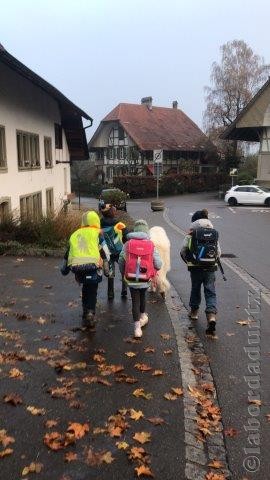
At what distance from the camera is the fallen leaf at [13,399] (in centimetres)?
454

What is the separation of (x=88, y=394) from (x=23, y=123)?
15031 millimetres

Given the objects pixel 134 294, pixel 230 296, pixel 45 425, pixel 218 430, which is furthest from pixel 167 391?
pixel 230 296

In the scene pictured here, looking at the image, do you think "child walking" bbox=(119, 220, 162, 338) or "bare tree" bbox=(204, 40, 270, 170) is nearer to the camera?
"child walking" bbox=(119, 220, 162, 338)

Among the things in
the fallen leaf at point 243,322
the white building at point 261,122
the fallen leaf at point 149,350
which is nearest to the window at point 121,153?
the white building at point 261,122

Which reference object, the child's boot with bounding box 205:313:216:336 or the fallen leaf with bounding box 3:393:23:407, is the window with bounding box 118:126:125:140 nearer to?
the child's boot with bounding box 205:313:216:336

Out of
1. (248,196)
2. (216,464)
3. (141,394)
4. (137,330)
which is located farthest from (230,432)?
(248,196)

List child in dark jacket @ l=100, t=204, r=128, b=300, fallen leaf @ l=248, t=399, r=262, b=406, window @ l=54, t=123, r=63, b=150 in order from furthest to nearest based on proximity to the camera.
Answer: window @ l=54, t=123, r=63, b=150 < child in dark jacket @ l=100, t=204, r=128, b=300 < fallen leaf @ l=248, t=399, r=262, b=406

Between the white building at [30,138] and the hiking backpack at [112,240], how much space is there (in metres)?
5.73

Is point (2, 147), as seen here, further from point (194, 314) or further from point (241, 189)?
point (241, 189)

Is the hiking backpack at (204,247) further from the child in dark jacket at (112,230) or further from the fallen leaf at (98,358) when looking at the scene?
the fallen leaf at (98,358)

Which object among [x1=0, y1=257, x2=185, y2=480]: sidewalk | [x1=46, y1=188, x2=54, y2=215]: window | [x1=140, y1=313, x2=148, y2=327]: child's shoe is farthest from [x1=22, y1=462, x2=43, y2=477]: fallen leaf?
[x1=46, y1=188, x2=54, y2=215]: window

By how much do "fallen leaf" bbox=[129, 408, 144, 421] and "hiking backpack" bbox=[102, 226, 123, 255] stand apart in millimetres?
3813

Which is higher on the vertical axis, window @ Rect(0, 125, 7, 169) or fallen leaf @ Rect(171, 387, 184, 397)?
window @ Rect(0, 125, 7, 169)

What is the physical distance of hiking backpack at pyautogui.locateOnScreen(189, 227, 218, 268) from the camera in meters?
6.77
